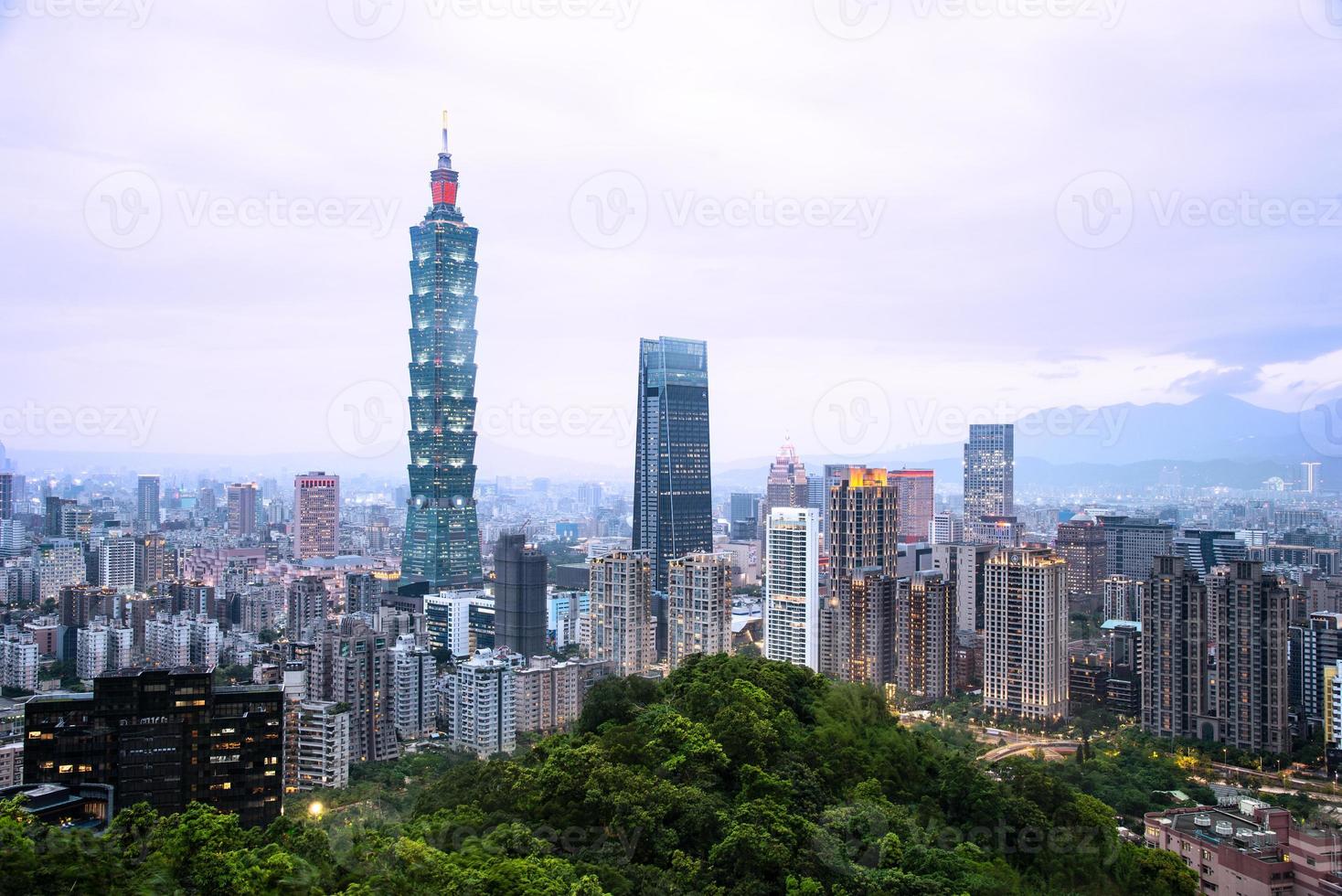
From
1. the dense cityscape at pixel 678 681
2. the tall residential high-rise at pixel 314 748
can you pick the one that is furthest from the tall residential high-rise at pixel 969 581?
the tall residential high-rise at pixel 314 748

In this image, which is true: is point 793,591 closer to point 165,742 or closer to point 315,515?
point 165,742

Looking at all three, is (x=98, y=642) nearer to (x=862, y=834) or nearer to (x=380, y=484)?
(x=862, y=834)

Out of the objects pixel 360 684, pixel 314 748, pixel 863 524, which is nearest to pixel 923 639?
pixel 863 524

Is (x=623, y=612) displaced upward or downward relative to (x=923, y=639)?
upward

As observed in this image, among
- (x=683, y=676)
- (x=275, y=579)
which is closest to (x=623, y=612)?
(x=683, y=676)

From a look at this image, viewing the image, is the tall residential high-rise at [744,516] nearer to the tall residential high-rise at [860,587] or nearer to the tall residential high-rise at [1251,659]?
the tall residential high-rise at [860,587]
